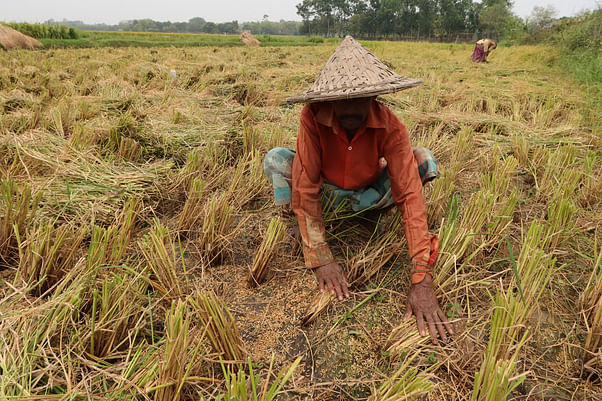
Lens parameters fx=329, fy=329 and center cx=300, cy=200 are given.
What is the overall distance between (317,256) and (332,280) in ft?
0.40

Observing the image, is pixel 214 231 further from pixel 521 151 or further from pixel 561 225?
pixel 521 151

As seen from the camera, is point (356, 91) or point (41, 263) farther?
point (41, 263)

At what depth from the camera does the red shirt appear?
1.37 m

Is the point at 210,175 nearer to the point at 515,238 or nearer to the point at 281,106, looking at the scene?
the point at 515,238

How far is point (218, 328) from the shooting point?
0.99 m

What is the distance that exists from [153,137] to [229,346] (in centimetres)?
211

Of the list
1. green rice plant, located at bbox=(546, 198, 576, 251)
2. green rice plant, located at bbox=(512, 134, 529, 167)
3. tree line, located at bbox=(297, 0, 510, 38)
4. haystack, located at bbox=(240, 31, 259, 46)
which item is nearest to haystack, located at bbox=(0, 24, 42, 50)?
haystack, located at bbox=(240, 31, 259, 46)

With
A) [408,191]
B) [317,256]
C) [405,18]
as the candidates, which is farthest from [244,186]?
[405,18]

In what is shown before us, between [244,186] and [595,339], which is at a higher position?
[244,186]

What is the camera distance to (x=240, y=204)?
199 centimetres

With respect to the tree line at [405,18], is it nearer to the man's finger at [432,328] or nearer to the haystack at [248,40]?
the haystack at [248,40]

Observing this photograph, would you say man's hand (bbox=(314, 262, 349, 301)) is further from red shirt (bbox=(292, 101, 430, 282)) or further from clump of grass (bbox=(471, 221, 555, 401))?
clump of grass (bbox=(471, 221, 555, 401))

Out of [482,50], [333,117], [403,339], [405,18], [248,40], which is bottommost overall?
Result: [403,339]

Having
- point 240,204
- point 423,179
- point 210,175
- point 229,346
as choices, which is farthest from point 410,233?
point 210,175
